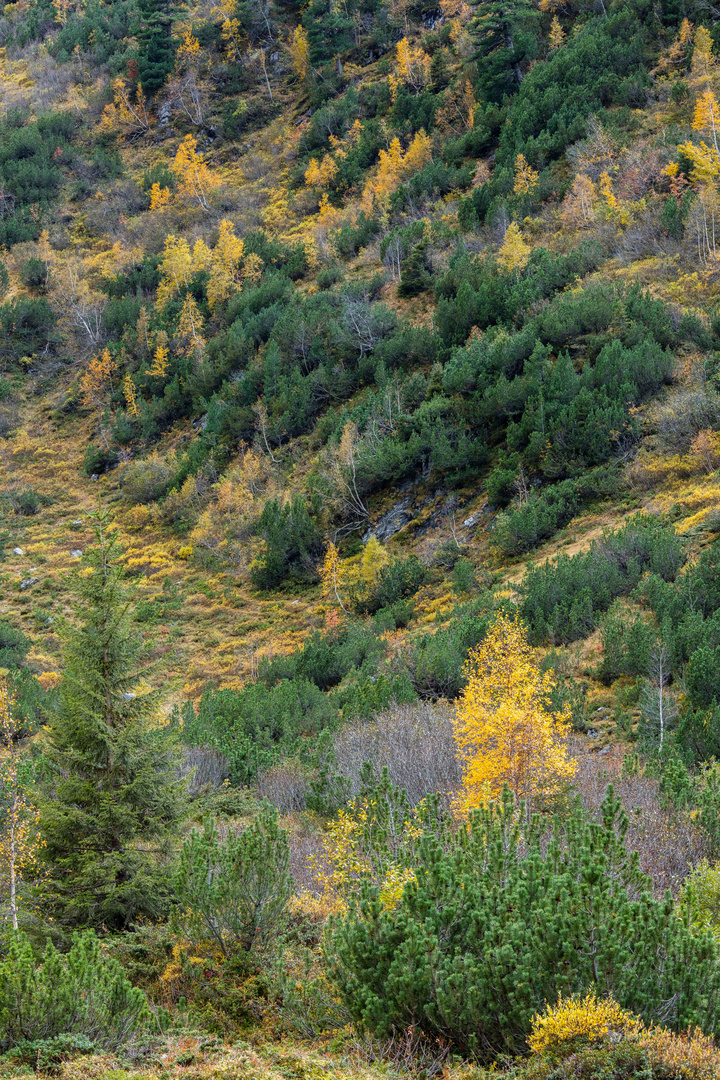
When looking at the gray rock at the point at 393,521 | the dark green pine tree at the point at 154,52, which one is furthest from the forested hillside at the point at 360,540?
the dark green pine tree at the point at 154,52

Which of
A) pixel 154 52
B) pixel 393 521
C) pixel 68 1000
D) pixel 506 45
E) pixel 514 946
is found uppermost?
pixel 154 52

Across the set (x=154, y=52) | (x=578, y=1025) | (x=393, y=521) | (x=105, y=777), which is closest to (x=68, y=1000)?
(x=578, y=1025)

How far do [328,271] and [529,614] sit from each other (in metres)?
31.9

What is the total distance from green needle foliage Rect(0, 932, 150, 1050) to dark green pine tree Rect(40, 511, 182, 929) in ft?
8.51

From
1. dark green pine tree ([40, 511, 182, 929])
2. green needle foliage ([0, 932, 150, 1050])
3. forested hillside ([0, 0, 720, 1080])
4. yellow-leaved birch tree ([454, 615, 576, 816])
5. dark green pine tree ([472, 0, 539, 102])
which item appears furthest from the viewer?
dark green pine tree ([472, 0, 539, 102])

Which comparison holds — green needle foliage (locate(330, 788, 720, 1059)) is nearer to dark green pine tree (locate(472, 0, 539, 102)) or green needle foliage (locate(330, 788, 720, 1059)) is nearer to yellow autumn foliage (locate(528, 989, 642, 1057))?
yellow autumn foliage (locate(528, 989, 642, 1057))

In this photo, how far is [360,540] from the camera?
34875 millimetres

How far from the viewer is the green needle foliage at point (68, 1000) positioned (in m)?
6.09

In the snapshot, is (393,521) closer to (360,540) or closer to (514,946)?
(360,540)

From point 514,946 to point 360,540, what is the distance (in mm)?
29095

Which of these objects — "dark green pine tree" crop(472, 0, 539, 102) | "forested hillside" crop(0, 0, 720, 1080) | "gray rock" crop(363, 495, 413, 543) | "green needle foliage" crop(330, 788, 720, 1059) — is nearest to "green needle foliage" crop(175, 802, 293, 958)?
"forested hillside" crop(0, 0, 720, 1080)

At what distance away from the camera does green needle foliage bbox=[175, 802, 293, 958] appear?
8008 millimetres

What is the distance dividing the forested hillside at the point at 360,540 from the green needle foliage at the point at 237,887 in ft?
0.12

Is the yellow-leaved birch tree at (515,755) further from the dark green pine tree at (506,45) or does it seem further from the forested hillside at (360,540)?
the dark green pine tree at (506,45)
